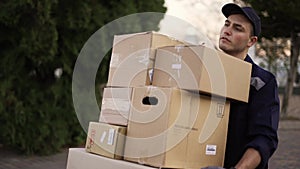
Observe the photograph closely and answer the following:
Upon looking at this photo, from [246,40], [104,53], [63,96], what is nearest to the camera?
[246,40]

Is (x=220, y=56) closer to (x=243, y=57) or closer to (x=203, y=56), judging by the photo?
(x=203, y=56)

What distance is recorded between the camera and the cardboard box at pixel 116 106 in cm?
233

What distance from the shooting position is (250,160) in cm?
202

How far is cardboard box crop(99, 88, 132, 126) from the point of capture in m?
2.33

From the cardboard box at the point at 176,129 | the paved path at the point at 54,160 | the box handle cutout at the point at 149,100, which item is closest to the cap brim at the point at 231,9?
the cardboard box at the point at 176,129

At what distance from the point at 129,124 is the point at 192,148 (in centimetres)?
37

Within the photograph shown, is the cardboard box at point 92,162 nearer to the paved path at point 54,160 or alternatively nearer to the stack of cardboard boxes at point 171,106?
the stack of cardboard boxes at point 171,106

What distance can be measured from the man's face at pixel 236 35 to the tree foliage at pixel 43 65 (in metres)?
4.80

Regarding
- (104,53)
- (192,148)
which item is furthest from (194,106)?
(104,53)

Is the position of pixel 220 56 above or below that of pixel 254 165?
above

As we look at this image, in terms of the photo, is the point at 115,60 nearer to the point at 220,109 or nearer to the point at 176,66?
the point at 176,66

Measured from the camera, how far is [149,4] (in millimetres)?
8078

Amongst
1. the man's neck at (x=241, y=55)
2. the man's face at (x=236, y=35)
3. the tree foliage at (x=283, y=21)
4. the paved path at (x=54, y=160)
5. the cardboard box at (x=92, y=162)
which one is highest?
the tree foliage at (x=283, y=21)

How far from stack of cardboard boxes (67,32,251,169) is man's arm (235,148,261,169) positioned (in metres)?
0.19
